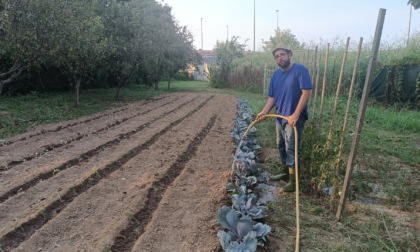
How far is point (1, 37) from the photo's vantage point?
28.2 feet

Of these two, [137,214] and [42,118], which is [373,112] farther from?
[42,118]

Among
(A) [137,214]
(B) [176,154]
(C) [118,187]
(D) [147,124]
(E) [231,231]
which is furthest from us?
(D) [147,124]

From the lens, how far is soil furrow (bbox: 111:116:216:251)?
3.19m

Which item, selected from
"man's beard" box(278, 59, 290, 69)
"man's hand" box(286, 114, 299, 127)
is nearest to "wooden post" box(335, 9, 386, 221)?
"man's hand" box(286, 114, 299, 127)

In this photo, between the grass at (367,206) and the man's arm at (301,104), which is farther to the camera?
the man's arm at (301,104)

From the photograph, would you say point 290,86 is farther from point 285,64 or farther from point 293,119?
point 293,119

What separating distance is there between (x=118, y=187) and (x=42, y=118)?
6.30 m

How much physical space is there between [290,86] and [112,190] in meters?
2.62

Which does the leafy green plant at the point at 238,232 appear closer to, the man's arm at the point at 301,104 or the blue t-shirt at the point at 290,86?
the man's arm at the point at 301,104

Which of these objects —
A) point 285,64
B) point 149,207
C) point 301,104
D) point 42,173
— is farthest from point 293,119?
point 42,173

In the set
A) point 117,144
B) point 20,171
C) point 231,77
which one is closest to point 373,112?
point 117,144

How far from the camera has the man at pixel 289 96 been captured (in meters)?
4.08

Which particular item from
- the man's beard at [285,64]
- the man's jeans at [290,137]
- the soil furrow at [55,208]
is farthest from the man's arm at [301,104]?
the soil furrow at [55,208]

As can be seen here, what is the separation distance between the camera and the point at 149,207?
3.99 meters
